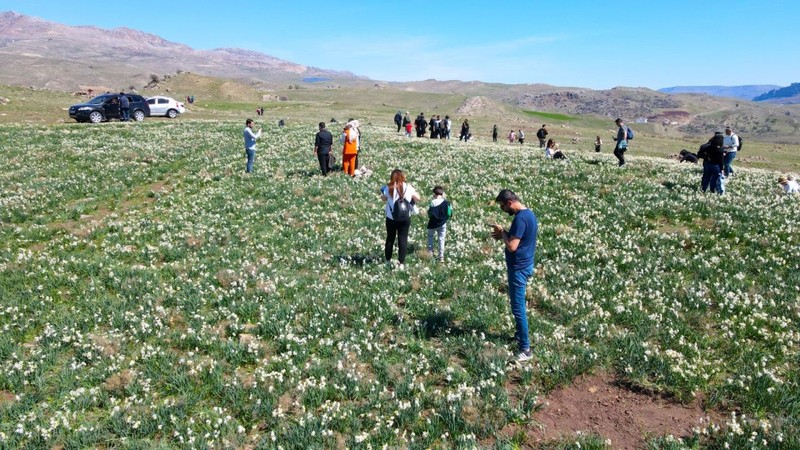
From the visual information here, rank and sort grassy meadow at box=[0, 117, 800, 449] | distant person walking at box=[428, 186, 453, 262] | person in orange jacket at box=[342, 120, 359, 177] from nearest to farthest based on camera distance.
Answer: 1. grassy meadow at box=[0, 117, 800, 449]
2. distant person walking at box=[428, 186, 453, 262]
3. person in orange jacket at box=[342, 120, 359, 177]

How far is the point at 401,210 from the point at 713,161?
41.8ft

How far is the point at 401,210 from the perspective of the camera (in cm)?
1102

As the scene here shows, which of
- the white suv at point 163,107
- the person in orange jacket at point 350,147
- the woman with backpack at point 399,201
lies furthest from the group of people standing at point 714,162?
the white suv at point 163,107

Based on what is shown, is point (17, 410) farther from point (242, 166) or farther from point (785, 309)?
point (242, 166)

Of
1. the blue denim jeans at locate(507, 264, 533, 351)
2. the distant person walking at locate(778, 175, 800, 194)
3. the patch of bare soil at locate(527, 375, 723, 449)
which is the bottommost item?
the patch of bare soil at locate(527, 375, 723, 449)

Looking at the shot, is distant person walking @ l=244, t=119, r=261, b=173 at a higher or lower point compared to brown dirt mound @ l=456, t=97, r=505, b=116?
lower

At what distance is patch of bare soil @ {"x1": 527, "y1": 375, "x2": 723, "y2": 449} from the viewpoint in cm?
637

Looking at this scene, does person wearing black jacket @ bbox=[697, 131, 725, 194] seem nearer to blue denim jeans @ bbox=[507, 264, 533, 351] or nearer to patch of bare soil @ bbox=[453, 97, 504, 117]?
blue denim jeans @ bbox=[507, 264, 533, 351]

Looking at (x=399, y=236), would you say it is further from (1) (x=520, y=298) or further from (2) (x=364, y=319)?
(1) (x=520, y=298)

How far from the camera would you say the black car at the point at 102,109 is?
1561 inches

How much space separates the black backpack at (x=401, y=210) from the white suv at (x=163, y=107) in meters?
47.4

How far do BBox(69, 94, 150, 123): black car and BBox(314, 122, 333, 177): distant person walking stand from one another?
2977cm

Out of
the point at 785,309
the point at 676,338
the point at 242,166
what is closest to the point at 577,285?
the point at 676,338

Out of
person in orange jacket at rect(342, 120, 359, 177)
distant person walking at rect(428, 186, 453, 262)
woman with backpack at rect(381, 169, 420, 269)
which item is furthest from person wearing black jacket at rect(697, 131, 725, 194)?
person in orange jacket at rect(342, 120, 359, 177)
